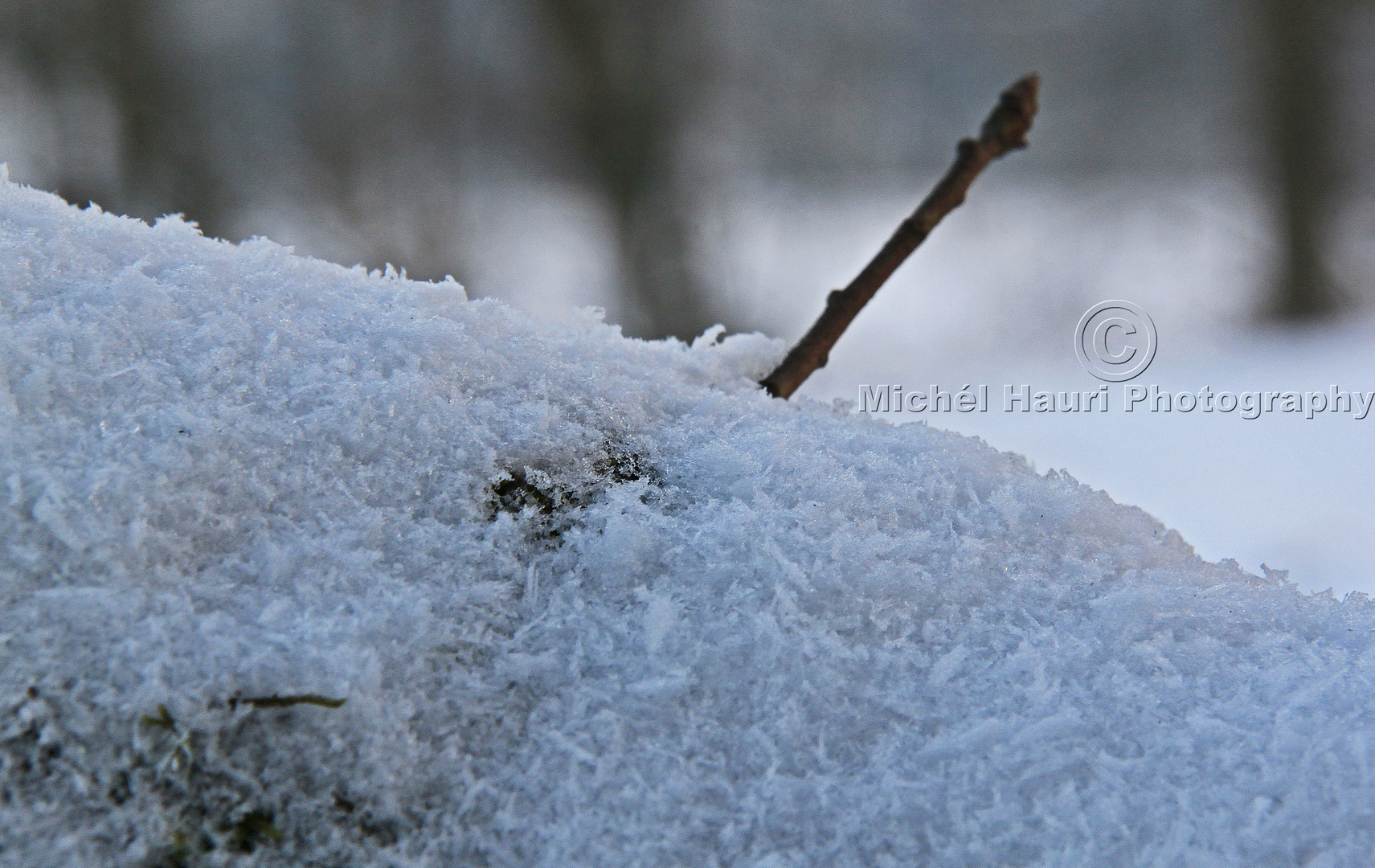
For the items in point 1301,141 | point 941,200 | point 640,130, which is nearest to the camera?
point 941,200

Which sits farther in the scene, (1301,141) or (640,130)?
(640,130)

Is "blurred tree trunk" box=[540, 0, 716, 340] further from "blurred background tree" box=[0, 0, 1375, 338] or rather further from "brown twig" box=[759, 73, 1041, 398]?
"brown twig" box=[759, 73, 1041, 398]

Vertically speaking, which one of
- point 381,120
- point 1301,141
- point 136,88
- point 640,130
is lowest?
point 136,88

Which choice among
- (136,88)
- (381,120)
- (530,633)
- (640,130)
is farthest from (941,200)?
(136,88)

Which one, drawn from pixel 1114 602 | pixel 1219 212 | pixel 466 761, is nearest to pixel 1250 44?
pixel 1219 212

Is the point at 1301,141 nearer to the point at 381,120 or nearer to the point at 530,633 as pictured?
the point at 381,120

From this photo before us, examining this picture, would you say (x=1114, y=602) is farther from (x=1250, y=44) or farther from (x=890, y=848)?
(x=1250, y=44)

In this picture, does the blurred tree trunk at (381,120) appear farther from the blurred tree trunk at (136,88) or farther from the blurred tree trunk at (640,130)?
the blurred tree trunk at (640,130)
